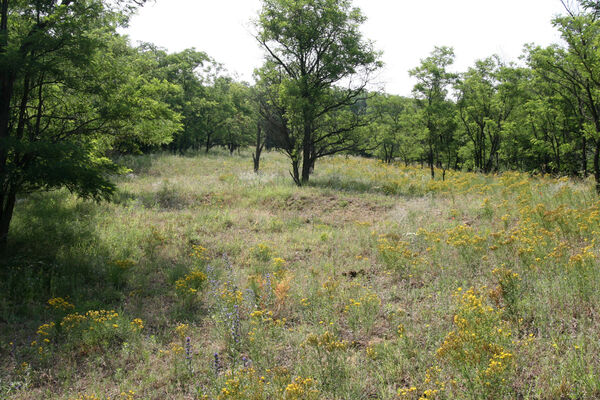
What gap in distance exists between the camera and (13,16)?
7305 mm

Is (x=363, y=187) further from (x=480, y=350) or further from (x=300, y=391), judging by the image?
(x=300, y=391)

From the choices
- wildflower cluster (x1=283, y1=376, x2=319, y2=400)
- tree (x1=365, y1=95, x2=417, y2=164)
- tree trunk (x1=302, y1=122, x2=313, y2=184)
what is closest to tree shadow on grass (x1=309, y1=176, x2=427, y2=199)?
tree trunk (x1=302, y1=122, x2=313, y2=184)

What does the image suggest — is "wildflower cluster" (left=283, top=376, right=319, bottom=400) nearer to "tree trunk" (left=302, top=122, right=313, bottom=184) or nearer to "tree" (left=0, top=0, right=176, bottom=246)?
"tree" (left=0, top=0, right=176, bottom=246)

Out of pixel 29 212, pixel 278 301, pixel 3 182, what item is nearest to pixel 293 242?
pixel 278 301

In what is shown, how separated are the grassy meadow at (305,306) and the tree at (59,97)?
1.88 metres

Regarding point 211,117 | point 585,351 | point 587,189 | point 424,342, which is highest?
point 211,117

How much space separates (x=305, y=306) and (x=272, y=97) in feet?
50.0

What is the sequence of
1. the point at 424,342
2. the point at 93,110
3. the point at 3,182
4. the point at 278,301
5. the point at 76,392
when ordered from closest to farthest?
the point at 76,392
the point at 424,342
the point at 278,301
the point at 3,182
the point at 93,110

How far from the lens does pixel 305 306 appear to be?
529cm

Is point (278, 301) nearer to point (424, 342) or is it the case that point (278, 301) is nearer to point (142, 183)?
point (424, 342)

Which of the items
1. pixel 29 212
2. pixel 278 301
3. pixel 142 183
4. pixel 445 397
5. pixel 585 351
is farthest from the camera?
pixel 142 183

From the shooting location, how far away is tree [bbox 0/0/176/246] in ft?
20.4

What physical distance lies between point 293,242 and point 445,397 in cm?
608

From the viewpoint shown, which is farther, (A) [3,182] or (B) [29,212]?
(B) [29,212]
